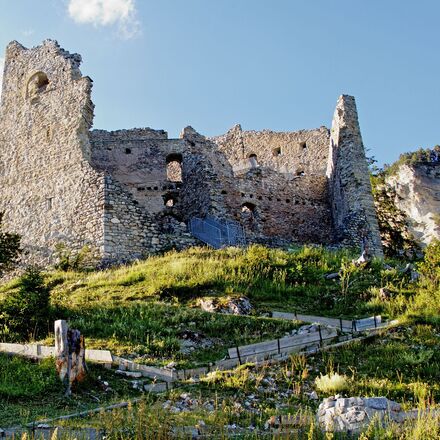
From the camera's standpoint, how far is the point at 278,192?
27.2 m

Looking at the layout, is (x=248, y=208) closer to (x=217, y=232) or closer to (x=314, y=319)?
(x=217, y=232)

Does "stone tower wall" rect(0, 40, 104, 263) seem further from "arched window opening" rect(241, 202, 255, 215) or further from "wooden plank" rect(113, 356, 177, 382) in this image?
"wooden plank" rect(113, 356, 177, 382)

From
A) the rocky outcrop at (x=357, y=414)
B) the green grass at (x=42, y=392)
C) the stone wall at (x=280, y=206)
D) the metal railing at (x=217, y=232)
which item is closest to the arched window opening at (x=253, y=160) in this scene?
the stone wall at (x=280, y=206)

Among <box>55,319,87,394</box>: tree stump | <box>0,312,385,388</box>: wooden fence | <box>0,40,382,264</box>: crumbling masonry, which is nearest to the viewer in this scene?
<box>55,319,87,394</box>: tree stump

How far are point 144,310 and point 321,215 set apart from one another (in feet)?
49.2

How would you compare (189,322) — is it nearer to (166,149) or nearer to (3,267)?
(3,267)

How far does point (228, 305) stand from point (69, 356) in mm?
4908

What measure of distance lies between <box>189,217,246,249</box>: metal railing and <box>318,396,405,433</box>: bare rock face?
12.6m

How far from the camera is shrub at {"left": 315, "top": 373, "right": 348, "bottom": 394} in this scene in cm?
984

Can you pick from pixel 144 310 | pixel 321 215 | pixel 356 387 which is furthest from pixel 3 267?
pixel 321 215

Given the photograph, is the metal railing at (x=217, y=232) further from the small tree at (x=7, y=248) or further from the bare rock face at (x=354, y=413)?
the bare rock face at (x=354, y=413)

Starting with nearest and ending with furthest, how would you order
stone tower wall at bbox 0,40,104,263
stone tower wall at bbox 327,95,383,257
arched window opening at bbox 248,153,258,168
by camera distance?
1. stone tower wall at bbox 0,40,104,263
2. stone tower wall at bbox 327,95,383,257
3. arched window opening at bbox 248,153,258,168

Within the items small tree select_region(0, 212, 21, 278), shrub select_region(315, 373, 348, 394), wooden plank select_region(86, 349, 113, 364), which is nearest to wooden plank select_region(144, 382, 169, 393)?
wooden plank select_region(86, 349, 113, 364)

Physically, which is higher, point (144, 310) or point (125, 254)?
point (125, 254)
